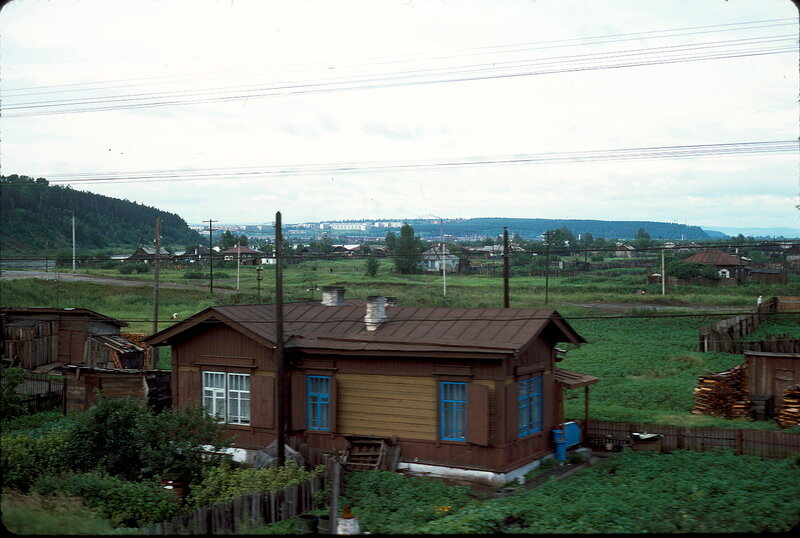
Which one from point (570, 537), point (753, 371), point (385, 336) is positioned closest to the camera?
point (570, 537)

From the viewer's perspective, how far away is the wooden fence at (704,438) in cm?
2017

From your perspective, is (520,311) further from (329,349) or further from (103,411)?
(103,411)

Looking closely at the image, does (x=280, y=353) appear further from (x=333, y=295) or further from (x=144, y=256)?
(x=144, y=256)

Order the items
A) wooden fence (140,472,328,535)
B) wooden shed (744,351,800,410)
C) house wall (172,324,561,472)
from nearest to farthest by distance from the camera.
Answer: wooden fence (140,472,328,535), house wall (172,324,561,472), wooden shed (744,351,800,410)

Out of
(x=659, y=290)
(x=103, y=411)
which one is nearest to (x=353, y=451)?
(x=103, y=411)

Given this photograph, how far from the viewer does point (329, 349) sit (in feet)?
68.3

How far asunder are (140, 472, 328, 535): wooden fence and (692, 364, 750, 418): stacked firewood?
17.4 metres

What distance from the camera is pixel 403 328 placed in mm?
21156

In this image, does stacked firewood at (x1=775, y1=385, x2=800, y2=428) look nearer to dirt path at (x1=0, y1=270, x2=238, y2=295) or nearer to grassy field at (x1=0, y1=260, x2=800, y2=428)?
grassy field at (x1=0, y1=260, x2=800, y2=428)

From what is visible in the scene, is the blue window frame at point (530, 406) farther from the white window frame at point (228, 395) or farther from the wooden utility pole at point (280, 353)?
the white window frame at point (228, 395)

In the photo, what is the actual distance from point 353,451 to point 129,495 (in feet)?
21.0

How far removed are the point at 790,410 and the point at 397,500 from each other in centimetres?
1567

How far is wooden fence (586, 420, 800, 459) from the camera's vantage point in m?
20.2

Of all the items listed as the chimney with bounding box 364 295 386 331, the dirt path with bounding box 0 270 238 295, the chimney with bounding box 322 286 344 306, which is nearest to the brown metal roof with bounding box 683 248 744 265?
the dirt path with bounding box 0 270 238 295
